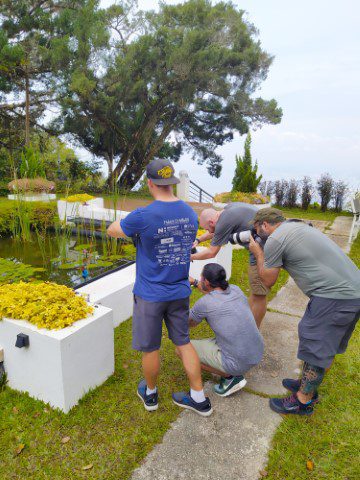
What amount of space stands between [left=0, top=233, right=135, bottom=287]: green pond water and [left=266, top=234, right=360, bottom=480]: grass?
7.68ft

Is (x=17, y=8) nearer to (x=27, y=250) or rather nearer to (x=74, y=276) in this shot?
(x=27, y=250)

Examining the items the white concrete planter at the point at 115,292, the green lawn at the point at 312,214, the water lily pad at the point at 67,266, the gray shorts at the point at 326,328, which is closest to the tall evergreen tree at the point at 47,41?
the green lawn at the point at 312,214

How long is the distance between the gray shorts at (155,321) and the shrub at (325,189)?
11098 mm

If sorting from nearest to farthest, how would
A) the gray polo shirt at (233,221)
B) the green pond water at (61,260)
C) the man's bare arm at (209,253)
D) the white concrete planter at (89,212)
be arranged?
the gray polo shirt at (233,221) → the man's bare arm at (209,253) → the green pond water at (61,260) → the white concrete planter at (89,212)

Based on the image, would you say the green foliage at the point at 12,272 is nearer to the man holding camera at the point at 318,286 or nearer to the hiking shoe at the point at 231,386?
the hiking shoe at the point at 231,386

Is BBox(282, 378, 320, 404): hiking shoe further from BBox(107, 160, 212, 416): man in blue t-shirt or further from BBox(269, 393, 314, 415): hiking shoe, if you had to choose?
BBox(107, 160, 212, 416): man in blue t-shirt

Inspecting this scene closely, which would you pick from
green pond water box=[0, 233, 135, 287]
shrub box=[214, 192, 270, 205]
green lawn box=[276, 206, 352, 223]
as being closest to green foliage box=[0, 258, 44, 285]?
green pond water box=[0, 233, 135, 287]

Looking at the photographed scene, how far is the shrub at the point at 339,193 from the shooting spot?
1177 centimetres

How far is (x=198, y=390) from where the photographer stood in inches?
91.4

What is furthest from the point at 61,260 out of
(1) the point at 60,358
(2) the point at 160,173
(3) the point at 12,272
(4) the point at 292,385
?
(4) the point at 292,385

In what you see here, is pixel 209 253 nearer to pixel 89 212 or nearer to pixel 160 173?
pixel 160 173

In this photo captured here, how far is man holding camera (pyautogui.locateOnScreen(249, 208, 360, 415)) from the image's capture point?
2.08 m

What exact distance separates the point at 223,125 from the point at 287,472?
16.8 m

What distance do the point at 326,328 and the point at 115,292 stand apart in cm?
199
